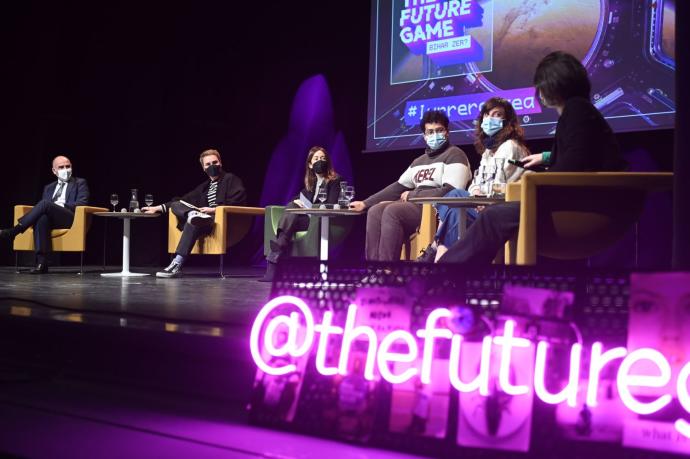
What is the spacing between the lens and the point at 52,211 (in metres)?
6.03

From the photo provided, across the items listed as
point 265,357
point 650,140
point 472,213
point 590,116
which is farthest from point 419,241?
point 265,357

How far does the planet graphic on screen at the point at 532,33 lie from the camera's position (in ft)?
16.0

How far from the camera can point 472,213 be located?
367 cm

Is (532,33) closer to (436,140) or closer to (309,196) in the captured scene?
(436,140)

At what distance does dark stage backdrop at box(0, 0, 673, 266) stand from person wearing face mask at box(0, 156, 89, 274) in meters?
1.12

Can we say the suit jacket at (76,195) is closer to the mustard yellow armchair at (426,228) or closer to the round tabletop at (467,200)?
the mustard yellow armchair at (426,228)

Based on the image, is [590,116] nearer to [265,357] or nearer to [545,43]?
[265,357]

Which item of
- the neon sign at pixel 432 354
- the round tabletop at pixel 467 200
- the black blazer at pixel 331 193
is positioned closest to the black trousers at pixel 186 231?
the black blazer at pixel 331 193

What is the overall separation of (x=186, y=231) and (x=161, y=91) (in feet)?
→ 8.23

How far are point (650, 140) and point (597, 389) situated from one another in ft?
14.1

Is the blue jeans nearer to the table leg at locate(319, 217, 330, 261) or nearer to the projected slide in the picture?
the table leg at locate(319, 217, 330, 261)

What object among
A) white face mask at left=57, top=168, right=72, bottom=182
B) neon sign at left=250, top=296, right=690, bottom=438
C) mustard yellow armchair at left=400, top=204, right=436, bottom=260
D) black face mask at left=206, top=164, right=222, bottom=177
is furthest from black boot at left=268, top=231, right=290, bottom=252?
neon sign at left=250, top=296, right=690, bottom=438

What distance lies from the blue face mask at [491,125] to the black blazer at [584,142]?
1229 millimetres

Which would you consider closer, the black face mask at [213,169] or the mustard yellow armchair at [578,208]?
the mustard yellow armchair at [578,208]
